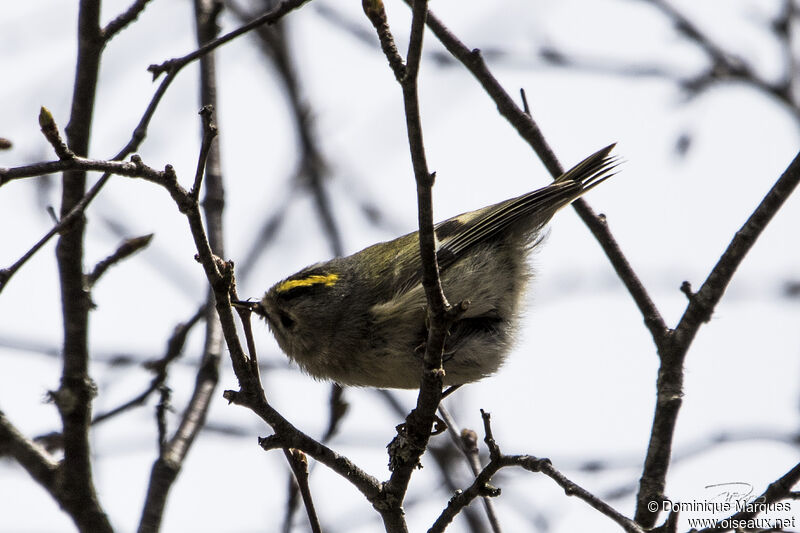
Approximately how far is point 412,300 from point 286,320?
896 mm

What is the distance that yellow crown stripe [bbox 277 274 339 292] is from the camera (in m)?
Answer: 4.72

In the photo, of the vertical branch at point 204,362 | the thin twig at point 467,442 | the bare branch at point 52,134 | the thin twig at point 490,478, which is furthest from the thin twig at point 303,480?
the bare branch at point 52,134

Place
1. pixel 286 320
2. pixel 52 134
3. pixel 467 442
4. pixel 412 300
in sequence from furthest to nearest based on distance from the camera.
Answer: pixel 286 320, pixel 412 300, pixel 467 442, pixel 52 134

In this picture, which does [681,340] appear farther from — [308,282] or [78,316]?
[78,316]

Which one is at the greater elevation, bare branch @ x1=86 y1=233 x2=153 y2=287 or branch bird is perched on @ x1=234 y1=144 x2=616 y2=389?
branch bird is perched on @ x1=234 y1=144 x2=616 y2=389

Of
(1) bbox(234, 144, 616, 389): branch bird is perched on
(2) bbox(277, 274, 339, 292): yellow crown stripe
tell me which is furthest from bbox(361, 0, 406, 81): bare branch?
(2) bbox(277, 274, 339, 292): yellow crown stripe

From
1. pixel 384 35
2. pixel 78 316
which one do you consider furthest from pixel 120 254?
pixel 384 35

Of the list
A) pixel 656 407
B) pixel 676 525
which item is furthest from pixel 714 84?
pixel 676 525

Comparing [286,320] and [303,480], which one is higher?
[286,320]

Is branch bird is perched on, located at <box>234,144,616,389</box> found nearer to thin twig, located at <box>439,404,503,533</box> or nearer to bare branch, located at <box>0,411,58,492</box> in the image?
thin twig, located at <box>439,404,503,533</box>

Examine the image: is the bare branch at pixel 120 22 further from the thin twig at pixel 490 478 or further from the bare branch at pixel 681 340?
the bare branch at pixel 681 340

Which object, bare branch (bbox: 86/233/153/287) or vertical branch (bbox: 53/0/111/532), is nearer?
vertical branch (bbox: 53/0/111/532)

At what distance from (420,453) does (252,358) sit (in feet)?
2.76

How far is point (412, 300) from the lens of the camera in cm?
417
